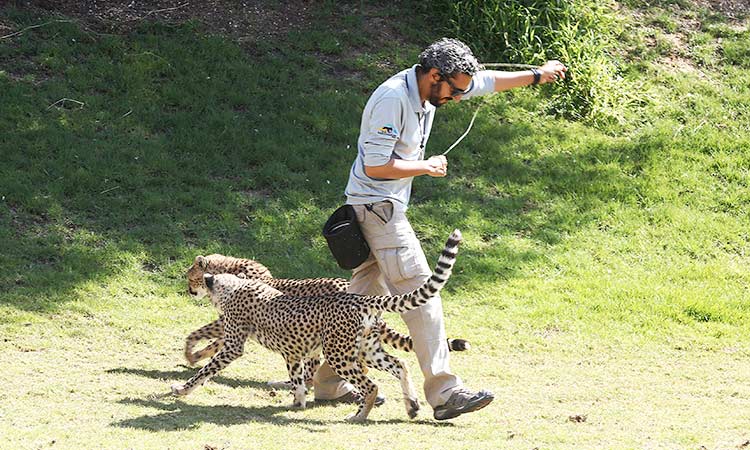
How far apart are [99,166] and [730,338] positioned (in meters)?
6.74

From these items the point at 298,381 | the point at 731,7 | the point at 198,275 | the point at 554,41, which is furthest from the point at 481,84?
the point at 731,7

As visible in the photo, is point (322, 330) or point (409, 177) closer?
point (409, 177)

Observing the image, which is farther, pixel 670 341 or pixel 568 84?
pixel 568 84

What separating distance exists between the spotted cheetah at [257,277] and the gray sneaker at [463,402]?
552 millimetres

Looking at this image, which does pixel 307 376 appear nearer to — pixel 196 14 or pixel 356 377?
pixel 356 377

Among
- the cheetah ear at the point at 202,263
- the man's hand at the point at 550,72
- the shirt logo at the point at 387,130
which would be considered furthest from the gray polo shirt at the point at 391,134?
the cheetah ear at the point at 202,263

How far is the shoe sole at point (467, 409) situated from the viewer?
23.3 ft

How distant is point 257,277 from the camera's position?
939 centimetres

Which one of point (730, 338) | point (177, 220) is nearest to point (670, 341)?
point (730, 338)

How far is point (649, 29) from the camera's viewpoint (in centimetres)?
1608

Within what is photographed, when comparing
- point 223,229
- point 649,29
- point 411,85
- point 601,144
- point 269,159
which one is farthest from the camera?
point 649,29

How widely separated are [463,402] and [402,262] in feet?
3.18

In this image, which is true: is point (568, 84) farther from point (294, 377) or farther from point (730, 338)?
point (294, 377)

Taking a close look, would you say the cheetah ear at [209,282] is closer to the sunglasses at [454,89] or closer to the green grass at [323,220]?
the green grass at [323,220]
